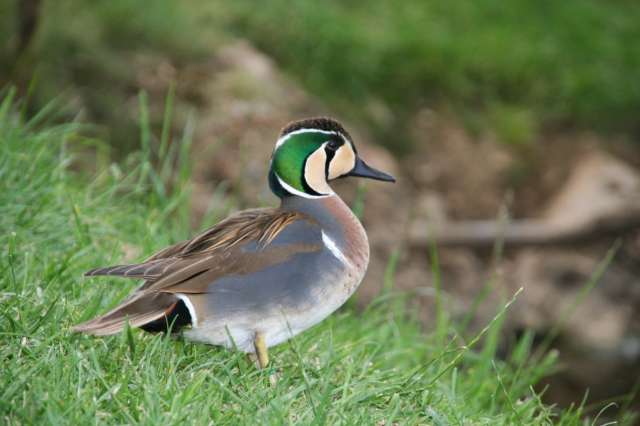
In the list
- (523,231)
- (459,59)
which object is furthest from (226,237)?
(459,59)

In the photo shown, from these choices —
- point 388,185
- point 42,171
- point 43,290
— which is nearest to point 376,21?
point 388,185

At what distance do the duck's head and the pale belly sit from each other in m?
0.40

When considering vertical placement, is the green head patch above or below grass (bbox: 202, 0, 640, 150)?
above

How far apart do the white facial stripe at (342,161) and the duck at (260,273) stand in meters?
0.06

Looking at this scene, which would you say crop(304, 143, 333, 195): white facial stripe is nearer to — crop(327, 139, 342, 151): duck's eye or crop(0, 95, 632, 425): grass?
crop(327, 139, 342, 151): duck's eye

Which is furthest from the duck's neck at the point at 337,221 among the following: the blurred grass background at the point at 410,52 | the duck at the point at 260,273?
the blurred grass background at the point at 410,52

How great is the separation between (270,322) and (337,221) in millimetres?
467

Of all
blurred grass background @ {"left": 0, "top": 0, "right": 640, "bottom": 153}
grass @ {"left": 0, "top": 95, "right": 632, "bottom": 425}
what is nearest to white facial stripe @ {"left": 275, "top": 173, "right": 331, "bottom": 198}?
grass @ {"left": 0, "top": 95, "right": 632, "bottom": 425}

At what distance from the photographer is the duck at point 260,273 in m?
3.06

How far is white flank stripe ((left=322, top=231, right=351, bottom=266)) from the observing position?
3287 millimetres

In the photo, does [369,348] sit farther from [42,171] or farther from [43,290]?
[42,171]

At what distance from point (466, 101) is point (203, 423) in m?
5.79

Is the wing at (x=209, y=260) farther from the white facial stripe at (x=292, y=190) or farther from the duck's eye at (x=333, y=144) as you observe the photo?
the duck's eye at (x=333, y=144)

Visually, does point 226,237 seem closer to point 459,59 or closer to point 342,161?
point 342,161
